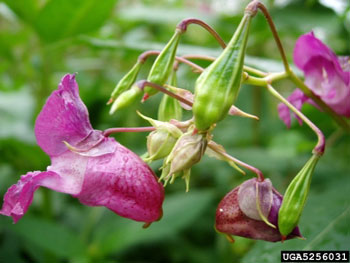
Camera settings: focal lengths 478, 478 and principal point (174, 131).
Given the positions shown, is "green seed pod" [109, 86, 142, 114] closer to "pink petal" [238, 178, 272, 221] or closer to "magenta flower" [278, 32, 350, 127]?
"pink petal" [238, 178, 272, 221]

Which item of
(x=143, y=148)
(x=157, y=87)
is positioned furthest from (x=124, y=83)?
(x=143, y=148)

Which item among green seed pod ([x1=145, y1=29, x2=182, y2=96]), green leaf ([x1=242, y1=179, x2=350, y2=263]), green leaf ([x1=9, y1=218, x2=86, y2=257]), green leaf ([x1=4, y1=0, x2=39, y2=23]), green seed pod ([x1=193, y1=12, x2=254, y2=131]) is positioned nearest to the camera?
green seed pod ([x1=193, y1=12, x2=254, y2=131])

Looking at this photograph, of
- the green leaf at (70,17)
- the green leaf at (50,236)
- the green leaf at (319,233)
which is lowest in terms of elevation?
the green leaf at (50,236)

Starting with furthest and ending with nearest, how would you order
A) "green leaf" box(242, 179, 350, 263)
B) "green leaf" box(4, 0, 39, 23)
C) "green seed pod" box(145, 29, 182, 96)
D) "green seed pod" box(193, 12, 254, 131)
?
1. "green leaf" box(4, 0, 39, 23)
2. "green leaf" box(242, 179, 350, 263)
3. "green seed pod" box(145, 29, 182, 96)
4. "green seed pod" box(193, 12, 254, 131)

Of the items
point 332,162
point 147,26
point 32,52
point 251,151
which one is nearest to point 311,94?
point 251,151

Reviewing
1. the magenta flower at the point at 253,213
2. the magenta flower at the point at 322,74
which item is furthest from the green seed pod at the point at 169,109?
the magenta flower at the point at 322,74

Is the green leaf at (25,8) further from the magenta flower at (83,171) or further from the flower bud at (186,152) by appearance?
the flower bud at (186,152)

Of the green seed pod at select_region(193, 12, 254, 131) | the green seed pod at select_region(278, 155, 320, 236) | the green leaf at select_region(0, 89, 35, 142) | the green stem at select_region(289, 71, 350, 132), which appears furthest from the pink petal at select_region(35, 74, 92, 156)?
the green leaf at select_region(0, 89, 35, 142)
